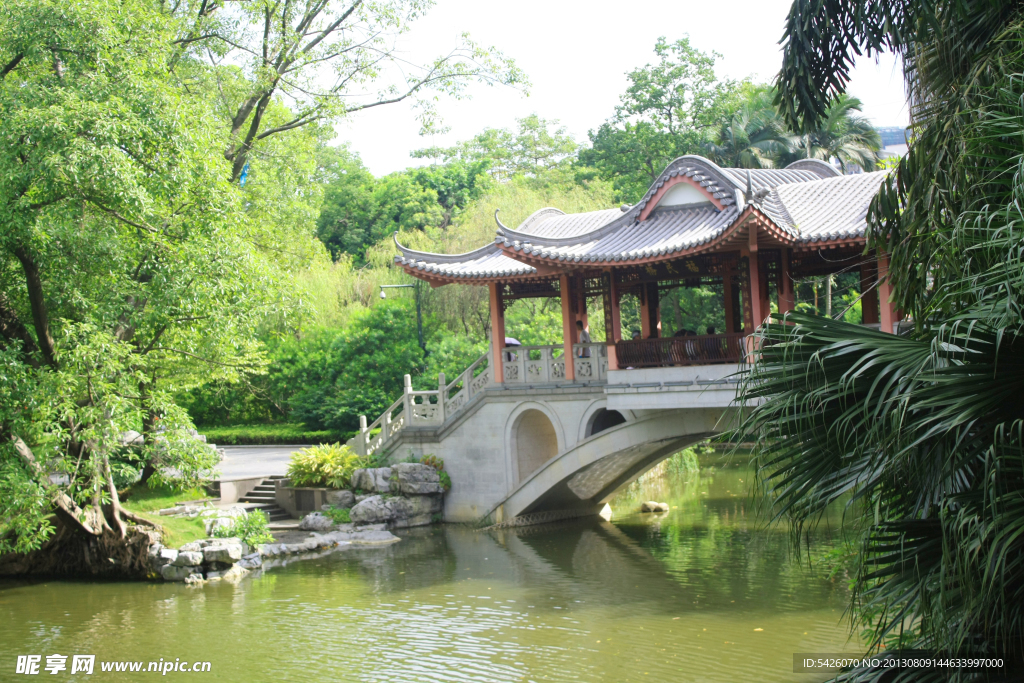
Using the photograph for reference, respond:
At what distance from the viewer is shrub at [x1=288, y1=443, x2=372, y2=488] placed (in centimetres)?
1577

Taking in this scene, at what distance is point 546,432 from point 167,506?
6711 mm

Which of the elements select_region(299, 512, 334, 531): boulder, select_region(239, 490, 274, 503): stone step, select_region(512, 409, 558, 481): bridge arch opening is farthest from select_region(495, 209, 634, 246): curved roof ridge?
select_region(239, 490, 274, 503): stone step

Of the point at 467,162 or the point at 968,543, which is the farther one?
the point at 467,162

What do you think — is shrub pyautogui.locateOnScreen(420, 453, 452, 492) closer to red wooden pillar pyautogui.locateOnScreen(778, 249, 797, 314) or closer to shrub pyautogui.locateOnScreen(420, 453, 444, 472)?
shrub pyautogui.locateOnScreen(420, 453, 444, 472)

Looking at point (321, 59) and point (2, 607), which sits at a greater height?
point (321, 59)

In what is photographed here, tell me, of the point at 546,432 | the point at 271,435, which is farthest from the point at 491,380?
the point at 271,435

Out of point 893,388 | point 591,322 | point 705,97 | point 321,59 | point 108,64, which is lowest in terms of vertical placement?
point 893,388

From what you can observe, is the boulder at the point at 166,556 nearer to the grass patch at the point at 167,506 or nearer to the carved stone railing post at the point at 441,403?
the grass patch at the point at 167,506

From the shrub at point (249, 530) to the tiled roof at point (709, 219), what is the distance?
472 centimetres

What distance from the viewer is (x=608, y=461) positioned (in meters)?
14.7

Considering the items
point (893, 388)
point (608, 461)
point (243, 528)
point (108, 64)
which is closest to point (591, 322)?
point (608, 461)

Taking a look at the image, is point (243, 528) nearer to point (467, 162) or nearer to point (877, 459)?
point (877, 459)

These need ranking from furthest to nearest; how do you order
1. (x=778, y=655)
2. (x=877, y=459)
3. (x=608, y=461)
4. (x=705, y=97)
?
(x=705, y=97)
(x=608, y=461)
(x=778, y=655)
(x=877, y=459)

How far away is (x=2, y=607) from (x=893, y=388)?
436 inches
